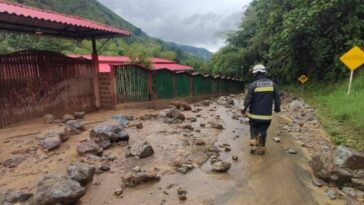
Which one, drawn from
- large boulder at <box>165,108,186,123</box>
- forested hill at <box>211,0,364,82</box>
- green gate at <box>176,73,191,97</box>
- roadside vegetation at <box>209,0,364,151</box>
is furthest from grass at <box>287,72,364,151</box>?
green gate at <box>176,73,191,97</box>

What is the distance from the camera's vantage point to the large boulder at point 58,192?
11.9 feet

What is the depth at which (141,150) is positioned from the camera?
17.9ft

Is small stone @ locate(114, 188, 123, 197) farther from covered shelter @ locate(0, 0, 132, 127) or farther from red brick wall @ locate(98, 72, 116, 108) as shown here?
red brick wall @ locate(98, 72, 116, 108)

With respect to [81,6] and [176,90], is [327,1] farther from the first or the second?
[81,6]

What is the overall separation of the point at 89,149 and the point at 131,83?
596 centimetres

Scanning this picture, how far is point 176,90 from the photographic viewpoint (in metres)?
14.2

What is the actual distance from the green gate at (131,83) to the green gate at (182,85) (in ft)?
8.88

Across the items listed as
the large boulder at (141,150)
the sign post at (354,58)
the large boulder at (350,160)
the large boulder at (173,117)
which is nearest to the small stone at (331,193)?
the large boulder at (350,160)

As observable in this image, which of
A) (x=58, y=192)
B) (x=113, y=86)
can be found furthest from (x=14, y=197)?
(x=113, y=86)

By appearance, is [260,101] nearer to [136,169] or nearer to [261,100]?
[261,100]

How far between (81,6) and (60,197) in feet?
226

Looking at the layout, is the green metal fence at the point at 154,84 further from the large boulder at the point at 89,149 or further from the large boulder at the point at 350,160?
the large boulder at the point at 350,160

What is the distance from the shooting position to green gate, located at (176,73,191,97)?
14375mm

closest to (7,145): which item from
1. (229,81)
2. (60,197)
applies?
(60,197)
